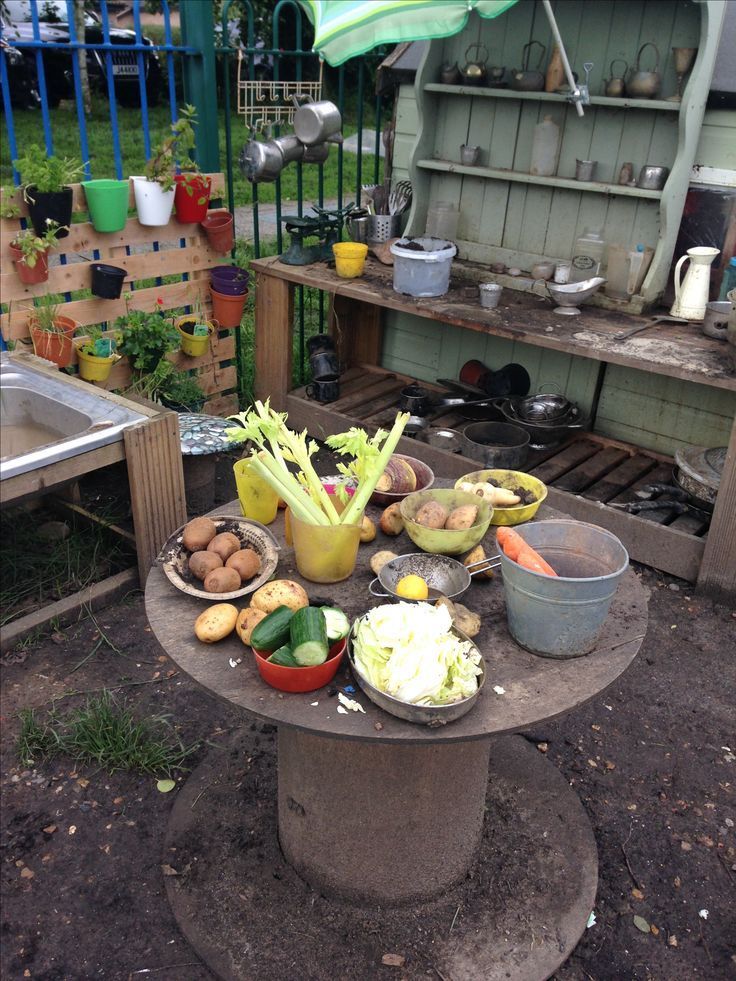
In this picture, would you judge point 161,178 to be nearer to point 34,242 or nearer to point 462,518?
point 34,242

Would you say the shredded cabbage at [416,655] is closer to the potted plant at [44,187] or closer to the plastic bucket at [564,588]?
the plastic bucket at [564,588]

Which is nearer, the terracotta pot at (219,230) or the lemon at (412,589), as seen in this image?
the lemon at (412,589)

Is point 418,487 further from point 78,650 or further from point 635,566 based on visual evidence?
point 635,566

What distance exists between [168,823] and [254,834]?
1.00 feet

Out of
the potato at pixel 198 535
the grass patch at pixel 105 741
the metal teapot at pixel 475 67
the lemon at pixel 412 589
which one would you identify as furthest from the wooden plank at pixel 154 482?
the metal teapot at pixel 475 67

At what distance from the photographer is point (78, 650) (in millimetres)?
3613

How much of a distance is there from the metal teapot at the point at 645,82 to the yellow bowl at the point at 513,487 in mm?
2742

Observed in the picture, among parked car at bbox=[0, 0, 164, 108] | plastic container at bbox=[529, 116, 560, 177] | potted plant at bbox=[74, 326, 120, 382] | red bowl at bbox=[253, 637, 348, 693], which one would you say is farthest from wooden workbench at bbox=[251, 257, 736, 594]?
parked car at bbox=[0, 0, 164, 108]

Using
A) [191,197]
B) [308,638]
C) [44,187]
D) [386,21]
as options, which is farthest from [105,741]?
[386,21]

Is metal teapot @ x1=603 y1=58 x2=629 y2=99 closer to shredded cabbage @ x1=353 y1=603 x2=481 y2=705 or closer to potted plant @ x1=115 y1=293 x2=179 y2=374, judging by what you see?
potted plant @ x1=115 y1=293 x2=179 y2=374

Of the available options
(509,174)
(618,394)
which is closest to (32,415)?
(509,174)

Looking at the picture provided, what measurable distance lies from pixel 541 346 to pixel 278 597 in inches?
113

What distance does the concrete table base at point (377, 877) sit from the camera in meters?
2.29

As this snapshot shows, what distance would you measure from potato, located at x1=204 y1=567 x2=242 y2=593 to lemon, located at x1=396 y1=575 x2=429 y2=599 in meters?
0.44
